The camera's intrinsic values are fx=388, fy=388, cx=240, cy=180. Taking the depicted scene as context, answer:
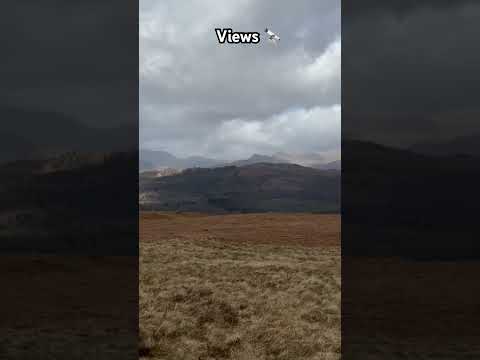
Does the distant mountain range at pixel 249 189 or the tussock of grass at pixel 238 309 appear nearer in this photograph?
the tussock of grass at pixel 238 309

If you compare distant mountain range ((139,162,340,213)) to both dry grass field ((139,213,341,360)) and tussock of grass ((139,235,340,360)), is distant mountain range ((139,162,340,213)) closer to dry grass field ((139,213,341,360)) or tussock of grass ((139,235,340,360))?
dry grass field ((139,213,341,360))

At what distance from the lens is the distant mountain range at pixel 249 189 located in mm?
121194

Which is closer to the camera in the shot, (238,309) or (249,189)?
(238,309)

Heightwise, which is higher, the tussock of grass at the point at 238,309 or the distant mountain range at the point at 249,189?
the distant mountain range at the point at 249,189

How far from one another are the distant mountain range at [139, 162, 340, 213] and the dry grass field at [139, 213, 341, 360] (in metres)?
86.2

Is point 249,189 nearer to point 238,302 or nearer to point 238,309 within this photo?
point 238,302

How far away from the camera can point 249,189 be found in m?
150

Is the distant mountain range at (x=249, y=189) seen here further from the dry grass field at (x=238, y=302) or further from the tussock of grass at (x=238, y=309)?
the tussock of grass at (x=238, y=309)

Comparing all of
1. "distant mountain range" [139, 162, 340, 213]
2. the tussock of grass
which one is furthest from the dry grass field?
"distant mountain range" [139, 162, 340, 213]

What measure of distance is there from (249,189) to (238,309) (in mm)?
139932

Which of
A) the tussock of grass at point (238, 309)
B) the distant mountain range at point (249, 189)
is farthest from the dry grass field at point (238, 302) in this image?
the distant mountain range at point (249, 189)

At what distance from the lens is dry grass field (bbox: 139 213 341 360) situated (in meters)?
7.36

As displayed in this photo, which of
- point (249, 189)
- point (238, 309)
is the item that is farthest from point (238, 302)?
point (249, 189)

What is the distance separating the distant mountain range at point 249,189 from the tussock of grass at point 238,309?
9100cm
